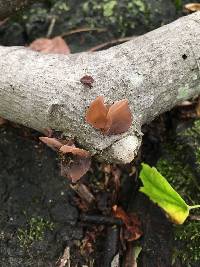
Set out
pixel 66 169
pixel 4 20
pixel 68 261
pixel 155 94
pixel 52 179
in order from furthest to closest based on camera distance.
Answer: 1. pixel 4 20
2. pixel 52 179
3. pixel 68 261
4. pixel 155 94
5. pixel 66 169

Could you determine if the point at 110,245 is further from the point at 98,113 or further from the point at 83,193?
the point at 98,113

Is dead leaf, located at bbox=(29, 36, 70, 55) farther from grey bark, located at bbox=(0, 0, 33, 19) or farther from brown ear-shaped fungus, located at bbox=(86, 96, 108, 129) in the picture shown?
brown ear-shaped fungus, located at bbox=(86, 96, 108, 129)

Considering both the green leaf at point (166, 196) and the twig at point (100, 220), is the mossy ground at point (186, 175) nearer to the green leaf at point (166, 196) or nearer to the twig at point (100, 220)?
the green leaf at point (166, 196)

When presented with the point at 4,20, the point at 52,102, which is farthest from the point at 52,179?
the point at 4,20

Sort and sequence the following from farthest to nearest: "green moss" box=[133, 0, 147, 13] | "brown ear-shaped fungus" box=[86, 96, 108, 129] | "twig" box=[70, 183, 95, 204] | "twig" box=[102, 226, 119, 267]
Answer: "green moss" box=[133, 0, 147, 13], "twig" box=[70, 183, 95, 204], "twig" box=[102, 226, 119, 267], "brown ear-shaped fungus" box=[86, 96, 108, 129]

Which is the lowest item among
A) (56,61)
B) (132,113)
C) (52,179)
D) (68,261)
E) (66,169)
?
(68,261)

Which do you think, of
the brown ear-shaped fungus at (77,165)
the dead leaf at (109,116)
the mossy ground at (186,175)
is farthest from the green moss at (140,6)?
the brown ear-shaped fungus at (77,165)

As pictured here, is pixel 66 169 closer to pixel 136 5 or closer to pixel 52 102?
pixel 52 102

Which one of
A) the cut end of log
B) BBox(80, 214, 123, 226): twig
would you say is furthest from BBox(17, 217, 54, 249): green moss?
the cut end of log
